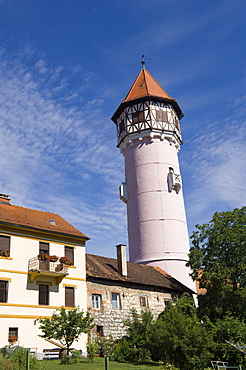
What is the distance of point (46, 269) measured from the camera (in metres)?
26.9

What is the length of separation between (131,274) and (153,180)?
13164 millimetres

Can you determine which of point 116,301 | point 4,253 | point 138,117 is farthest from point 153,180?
point 4,253

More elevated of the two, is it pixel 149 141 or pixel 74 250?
pixel 149 141

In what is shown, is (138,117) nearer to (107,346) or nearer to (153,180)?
(153,180)

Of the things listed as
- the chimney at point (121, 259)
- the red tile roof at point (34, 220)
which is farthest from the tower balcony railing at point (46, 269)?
the chimney at point (121, 259)

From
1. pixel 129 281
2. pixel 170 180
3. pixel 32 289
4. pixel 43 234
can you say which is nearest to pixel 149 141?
pixel 170 180

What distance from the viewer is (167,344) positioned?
2381 centimetres

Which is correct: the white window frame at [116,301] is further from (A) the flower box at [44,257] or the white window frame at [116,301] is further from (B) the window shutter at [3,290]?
(B) the window shutter at [3,290]

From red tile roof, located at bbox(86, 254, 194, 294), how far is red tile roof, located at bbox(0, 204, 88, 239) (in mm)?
2989

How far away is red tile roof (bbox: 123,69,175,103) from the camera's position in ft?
162

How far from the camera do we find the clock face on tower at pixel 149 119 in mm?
47344

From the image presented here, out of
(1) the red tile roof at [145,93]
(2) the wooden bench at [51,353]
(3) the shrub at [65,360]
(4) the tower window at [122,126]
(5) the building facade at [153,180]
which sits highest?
(1) the red tile roof at [145,93]

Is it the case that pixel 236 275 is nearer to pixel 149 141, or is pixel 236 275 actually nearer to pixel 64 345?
pixel 64 345

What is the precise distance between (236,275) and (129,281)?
804 cm
